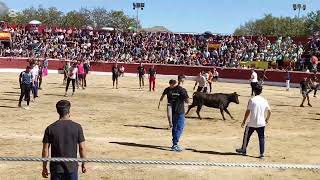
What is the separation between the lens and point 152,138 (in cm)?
1371

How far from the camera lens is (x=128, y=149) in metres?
12.0

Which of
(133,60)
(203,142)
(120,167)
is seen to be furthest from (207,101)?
(133,60)

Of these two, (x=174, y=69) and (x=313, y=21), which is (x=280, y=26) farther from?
(x=174, y=69)

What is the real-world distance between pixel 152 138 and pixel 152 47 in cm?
3867

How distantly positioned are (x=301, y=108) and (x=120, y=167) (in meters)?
14.5

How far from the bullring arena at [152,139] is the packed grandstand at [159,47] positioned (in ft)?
78.8

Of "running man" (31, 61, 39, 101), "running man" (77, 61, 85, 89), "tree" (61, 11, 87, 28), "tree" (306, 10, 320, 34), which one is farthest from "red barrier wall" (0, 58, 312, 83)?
"tree" (61, 11, 87, 28)

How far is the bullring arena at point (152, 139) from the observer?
33.1 feet

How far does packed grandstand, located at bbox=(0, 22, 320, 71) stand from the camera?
46.4m

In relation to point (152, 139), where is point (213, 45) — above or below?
above

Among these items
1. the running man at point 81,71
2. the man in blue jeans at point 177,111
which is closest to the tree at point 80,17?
the running man at point 81,71

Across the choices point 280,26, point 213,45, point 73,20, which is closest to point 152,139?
point 213,45

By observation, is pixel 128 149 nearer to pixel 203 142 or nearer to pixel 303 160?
pixel 203 142

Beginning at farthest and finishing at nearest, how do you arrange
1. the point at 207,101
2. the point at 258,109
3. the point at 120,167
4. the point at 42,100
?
1. the point at 42,100
2. the point at 207,101
3. the point at 258,109
4. the point at 120,167
